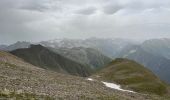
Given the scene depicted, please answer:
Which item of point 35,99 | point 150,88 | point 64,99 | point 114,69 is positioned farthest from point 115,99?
point 114,69

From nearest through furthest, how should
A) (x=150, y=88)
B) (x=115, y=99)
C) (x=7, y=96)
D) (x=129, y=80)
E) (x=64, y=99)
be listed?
1. (x=7, y=96)
2. (x=64, y=99)
3. (x=115, y=99)
4. (x=150, y=88)
5. (x=129, y=80)

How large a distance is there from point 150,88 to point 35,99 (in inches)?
3356

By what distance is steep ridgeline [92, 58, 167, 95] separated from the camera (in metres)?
109

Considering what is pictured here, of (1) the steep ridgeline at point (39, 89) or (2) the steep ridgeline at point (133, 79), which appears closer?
(1) the steep ridgeline at point (39, 89)

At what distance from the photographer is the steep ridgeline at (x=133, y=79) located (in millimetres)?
108938

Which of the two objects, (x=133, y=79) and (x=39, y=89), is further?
(x=133, y=79)

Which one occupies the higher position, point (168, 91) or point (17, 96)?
point (17, 96)

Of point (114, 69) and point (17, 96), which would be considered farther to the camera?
point (114, 69)

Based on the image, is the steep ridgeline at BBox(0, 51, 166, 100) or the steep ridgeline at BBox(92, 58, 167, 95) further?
the steep ridgeline at BBox(92, 58, 167, 95)

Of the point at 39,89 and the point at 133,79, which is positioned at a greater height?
the point at 39,89

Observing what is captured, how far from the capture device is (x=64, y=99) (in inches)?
1410

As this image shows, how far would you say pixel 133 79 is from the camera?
121 m

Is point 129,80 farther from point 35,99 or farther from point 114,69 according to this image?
point 35,99

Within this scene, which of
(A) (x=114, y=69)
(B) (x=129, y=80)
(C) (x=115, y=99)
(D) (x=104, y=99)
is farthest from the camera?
(A) (x=114, y=69)
